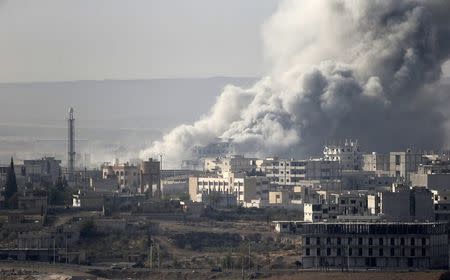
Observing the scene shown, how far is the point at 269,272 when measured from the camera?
71062 mm

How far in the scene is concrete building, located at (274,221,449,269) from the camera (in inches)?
2825

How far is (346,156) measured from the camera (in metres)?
120

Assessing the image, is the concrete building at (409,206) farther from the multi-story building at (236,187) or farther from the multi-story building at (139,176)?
the multi-story building at (139,176)

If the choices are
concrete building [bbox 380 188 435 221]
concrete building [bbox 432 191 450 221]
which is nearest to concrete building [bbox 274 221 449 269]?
concrete building [bbox 380 188 435 221]

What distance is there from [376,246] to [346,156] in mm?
48480

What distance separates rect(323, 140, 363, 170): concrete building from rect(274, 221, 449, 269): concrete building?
149ft

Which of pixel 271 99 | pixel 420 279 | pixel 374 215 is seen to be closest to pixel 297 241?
pixel 374 215

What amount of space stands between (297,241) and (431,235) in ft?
32.7

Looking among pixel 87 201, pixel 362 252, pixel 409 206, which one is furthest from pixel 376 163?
pixel 362 252

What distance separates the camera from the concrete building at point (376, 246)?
71.8 meters

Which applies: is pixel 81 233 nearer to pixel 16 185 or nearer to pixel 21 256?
pixel 21 256

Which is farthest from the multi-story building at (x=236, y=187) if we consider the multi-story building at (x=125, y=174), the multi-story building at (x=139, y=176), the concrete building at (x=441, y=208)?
the concrete building at (x=441, y=208)

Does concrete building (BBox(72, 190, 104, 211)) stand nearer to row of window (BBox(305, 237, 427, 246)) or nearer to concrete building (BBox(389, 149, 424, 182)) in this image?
row of window (BBox(305, 237, 427, 246))

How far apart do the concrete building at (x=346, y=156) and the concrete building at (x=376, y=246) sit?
149 feet
